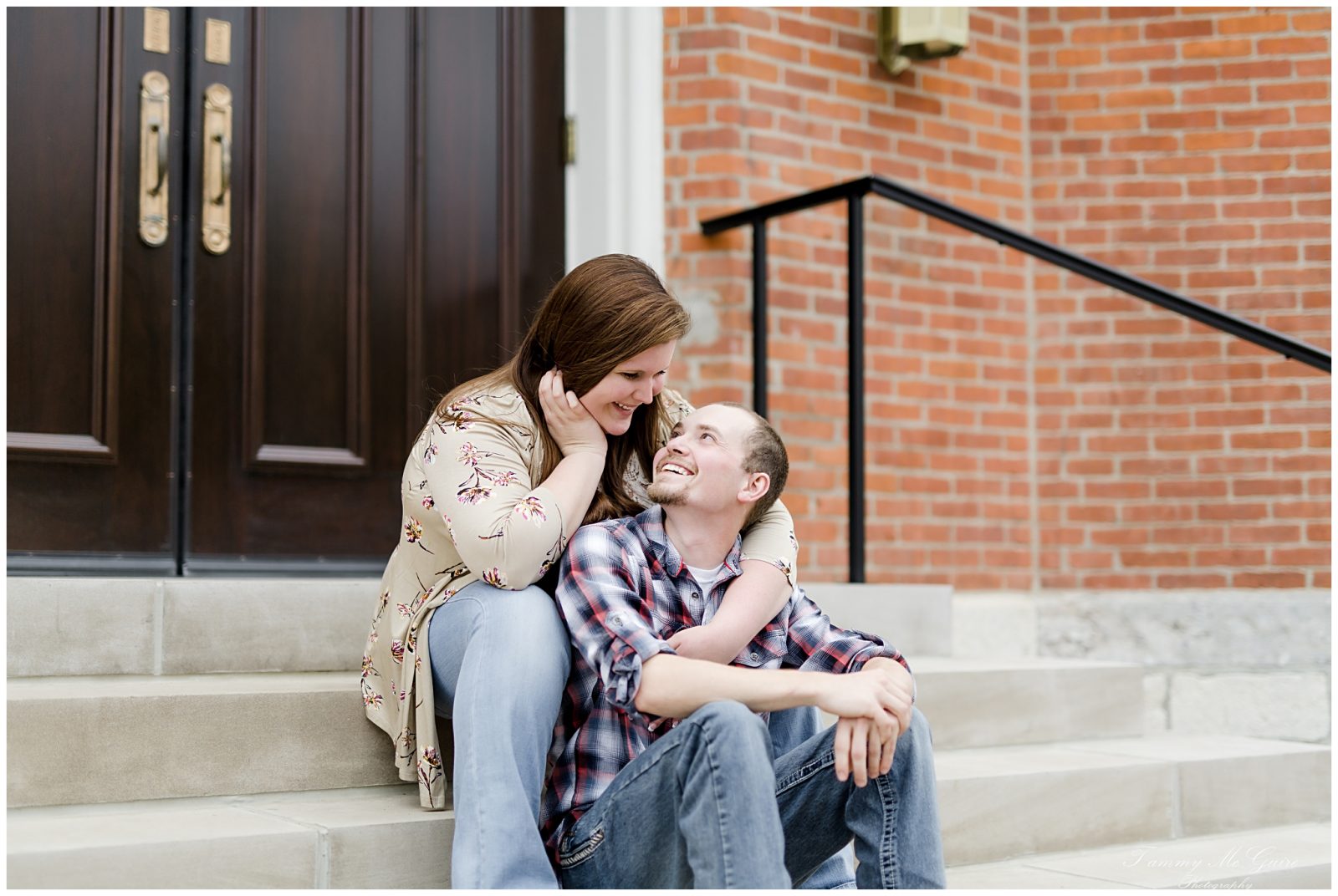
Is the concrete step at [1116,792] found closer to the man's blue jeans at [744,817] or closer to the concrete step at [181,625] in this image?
the man's blue jeans at [744,817]

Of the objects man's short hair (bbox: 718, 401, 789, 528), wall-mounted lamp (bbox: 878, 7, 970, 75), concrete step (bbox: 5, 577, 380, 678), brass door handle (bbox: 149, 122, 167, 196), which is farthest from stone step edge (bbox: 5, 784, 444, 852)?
wall-mounted lamp (bbox: 878, 7, 970, 75)

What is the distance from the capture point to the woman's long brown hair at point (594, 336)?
216 cm

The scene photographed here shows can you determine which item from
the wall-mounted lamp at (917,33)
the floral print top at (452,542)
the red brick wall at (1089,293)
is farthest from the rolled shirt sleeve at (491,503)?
the wall-mounted lamp at (917,33)

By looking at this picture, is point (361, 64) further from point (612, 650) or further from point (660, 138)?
point (612, 650)

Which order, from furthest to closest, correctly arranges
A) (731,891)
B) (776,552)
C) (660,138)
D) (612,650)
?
(660,138) < (776,552) < (612,650) < (731,891)

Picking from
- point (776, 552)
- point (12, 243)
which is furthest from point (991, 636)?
point (12, 243)

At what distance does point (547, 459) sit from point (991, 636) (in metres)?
2.39

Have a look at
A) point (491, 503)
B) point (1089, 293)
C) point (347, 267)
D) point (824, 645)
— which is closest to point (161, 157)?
point (347, 267)

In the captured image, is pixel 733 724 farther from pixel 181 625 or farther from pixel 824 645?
pixel 181 625

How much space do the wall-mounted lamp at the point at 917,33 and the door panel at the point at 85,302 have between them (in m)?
2.03

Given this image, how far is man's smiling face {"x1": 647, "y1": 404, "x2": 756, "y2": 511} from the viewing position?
212cm

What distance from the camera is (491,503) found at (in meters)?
2.02

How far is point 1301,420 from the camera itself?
4.27 m

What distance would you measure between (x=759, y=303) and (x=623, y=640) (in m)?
1.93
